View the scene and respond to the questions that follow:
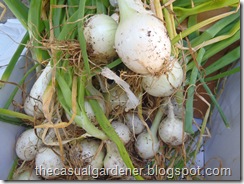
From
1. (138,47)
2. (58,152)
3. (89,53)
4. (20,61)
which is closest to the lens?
(138,47)

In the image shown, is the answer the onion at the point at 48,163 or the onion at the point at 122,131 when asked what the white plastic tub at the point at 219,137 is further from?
the onion at the point at 122,131

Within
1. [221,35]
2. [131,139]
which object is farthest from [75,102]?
[221,35]

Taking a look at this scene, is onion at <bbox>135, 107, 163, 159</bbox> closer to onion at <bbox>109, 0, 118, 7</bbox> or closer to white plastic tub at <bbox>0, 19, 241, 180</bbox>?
white plastic tub at <bbox>0, 19, 241, 180</bbox>

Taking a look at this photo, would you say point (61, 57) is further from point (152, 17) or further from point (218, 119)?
point (218, 119)

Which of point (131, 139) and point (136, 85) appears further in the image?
point (131, 139)

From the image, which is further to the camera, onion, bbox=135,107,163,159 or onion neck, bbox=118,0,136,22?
onion, bbox=135,107,163,159

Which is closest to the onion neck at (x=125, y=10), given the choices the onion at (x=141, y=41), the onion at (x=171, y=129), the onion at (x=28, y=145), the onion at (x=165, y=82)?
the onion at (x=141, y=41)

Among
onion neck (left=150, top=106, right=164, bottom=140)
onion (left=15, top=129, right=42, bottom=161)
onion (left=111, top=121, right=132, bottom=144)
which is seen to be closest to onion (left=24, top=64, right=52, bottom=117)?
onion (left=15, top=129, right=42, bottom=161)
